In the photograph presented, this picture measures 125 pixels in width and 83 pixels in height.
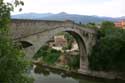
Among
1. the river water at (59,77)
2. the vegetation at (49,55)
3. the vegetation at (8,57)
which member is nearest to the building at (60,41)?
the vegetation at (49,55)

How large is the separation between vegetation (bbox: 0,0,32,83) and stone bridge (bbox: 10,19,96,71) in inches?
525

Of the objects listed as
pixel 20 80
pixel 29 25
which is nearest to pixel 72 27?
pixel 29 25

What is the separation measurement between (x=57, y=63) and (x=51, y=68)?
65.5 inches

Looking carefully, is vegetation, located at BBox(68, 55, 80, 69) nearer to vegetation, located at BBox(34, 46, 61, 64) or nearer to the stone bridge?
the stone bridge

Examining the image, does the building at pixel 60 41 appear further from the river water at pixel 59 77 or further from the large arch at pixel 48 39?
the large arch at pixel 48 39

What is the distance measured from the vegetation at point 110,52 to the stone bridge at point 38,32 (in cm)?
153

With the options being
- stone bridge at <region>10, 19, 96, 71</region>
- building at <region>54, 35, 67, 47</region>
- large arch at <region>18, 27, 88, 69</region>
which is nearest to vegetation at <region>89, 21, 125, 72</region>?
large arch at <region>18, 27, 88, 69</region>

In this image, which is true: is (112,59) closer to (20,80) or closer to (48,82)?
(48,82)

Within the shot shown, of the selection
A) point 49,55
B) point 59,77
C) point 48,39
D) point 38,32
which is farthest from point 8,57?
point 49,55

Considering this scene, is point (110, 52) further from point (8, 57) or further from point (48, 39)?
point (8, 57)

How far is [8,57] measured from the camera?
8.02m

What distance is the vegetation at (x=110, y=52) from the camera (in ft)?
105

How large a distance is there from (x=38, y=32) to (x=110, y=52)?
10.7 m

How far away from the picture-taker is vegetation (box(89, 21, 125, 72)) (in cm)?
3216
